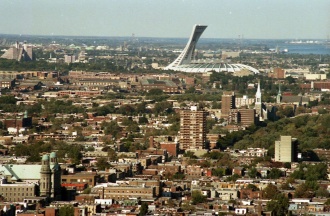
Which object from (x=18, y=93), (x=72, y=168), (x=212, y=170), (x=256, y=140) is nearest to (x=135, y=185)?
(x=72, y=168)

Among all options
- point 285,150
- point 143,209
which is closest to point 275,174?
point 285,150

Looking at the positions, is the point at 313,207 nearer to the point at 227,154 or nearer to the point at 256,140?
the point at 227,154

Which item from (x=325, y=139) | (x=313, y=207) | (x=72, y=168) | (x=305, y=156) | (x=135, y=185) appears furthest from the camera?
(x=325, y=139)

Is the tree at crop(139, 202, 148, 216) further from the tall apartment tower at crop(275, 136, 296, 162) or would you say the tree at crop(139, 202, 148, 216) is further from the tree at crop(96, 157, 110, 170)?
the tall apartment tower at crop(275, 136, 296, 162)

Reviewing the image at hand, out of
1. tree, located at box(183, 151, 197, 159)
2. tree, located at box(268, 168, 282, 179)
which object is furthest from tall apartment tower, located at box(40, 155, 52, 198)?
tree, located at box(183, 151, 197, 159)

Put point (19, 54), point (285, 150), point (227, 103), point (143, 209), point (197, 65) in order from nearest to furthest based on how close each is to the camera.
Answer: point (143, 209), point (285, 150), point (227, 103), point (197, 65), point (19, 54)

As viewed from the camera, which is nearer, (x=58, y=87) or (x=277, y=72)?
(x=58, y=87)

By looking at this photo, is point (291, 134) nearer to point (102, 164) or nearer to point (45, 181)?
point (102, 164)
